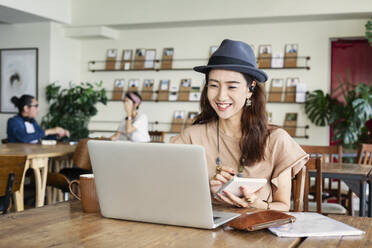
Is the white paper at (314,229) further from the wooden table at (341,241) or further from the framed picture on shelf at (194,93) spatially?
the framed picture on shelf at (194,93)

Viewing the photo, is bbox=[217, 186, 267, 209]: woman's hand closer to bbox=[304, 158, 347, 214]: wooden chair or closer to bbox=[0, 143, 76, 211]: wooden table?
bbox=[304, 158, 347, 214]: wooden chair

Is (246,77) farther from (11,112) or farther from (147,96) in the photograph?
(11,112)

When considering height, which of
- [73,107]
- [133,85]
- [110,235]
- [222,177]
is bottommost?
[110,235]

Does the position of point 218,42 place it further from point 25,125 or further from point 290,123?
point 25,125

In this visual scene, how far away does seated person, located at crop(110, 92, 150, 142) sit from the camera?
18.9 feet

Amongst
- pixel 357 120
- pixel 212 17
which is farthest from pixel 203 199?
pixel 212 17

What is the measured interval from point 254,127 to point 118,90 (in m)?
5.82

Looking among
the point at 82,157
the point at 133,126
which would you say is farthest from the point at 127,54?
the point at 82,157

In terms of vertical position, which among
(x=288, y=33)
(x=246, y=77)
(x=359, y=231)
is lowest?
(x=359, y=231)

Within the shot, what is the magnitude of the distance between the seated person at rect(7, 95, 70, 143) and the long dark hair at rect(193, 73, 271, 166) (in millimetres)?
3867

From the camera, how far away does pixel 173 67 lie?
284 inches

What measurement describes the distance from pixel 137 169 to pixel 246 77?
0.72m

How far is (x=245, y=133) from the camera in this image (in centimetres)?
189

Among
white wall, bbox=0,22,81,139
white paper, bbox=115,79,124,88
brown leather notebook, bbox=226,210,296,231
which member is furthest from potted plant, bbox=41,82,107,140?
brown leather notebook, bbox=226,210,296,231
